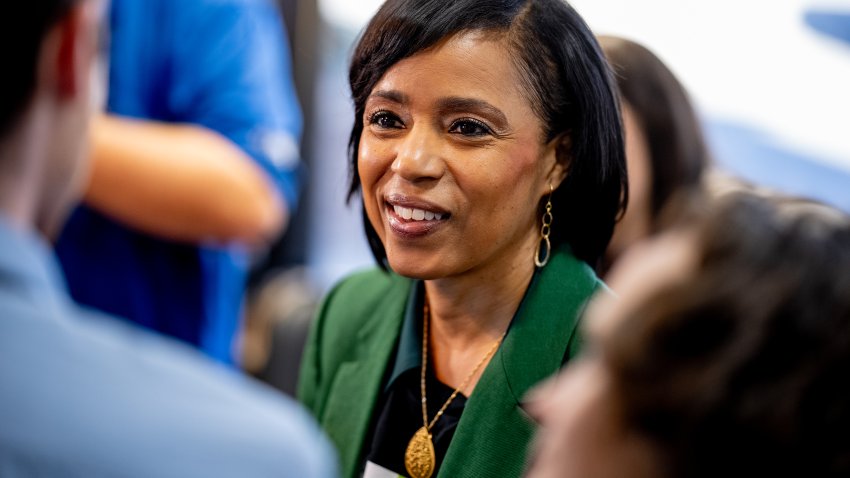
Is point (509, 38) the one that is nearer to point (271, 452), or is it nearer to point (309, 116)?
point (271, 452)

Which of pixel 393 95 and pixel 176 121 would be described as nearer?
pixel 393 95

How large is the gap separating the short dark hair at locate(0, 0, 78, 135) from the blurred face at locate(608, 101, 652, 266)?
167 cm

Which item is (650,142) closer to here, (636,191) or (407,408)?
(636,191)

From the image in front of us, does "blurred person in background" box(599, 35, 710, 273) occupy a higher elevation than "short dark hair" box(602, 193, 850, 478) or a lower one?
lower

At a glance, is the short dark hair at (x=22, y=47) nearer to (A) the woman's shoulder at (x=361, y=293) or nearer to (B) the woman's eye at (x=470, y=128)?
(B) the woman's eye at (x=470, y=128)

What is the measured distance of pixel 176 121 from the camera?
2312 millimetres

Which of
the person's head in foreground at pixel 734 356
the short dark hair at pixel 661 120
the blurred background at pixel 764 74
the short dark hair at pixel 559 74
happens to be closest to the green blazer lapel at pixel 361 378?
the short dark hair at pixel 559 74

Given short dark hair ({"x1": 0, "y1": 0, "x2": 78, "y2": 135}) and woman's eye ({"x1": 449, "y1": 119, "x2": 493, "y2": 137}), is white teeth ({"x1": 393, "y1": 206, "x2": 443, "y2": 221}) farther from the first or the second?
short dark hair ({"x1": 0, "y1": 0, "x2": 78, "y2": 135})

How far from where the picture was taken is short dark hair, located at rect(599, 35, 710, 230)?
2.48m

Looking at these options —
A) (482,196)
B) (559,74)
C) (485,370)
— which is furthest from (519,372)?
(559,74)

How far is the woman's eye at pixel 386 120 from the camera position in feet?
6.00

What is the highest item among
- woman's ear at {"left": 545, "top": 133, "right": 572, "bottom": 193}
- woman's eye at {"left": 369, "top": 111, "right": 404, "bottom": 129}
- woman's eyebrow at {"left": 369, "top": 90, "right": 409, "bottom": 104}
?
woman's eyebrow at {"left": 369, "top": 90, "right": 409, "bottom": 104}

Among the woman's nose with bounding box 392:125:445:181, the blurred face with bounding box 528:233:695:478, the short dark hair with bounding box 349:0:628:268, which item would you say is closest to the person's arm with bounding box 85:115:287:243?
the short dark hair with bounding box 349:0:628:268

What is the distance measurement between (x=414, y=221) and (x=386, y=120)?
18cm
